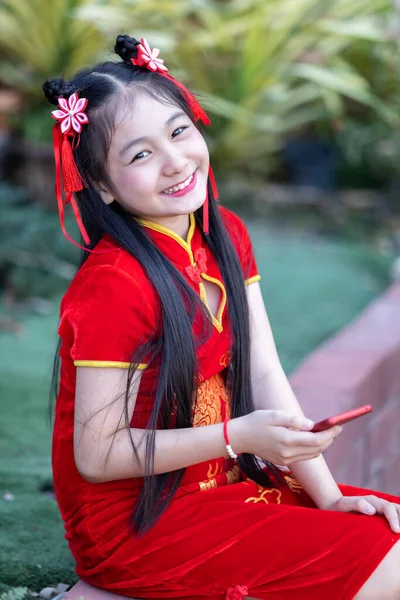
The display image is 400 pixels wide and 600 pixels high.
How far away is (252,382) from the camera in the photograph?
1958 millimetres

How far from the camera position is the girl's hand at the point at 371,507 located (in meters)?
1.64

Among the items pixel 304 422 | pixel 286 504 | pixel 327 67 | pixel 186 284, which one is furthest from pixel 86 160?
pixel 327 67

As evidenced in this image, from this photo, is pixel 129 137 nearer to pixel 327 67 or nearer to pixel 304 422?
pixel 304 422

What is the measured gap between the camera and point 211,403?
183cm

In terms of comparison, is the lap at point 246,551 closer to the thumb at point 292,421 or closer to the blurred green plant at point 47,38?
the thumb at point 292,421

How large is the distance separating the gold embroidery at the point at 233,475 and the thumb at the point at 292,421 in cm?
32

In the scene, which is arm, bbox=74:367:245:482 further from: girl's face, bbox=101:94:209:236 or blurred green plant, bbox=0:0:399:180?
blurred green plant, bbox=0:0:399:180

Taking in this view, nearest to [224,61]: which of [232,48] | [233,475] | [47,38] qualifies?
[232,48]

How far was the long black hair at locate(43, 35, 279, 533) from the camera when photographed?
167 cm

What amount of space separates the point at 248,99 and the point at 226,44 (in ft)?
1.13

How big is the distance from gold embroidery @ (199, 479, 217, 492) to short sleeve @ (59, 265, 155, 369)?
0.94 feet

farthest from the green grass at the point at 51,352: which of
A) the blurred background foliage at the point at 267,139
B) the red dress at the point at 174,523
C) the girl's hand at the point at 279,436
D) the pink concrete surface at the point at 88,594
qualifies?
the girl's hand at the point at 279,436

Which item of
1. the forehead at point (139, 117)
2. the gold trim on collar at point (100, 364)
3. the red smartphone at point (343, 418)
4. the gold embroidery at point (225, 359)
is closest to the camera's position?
the red smartphone at point (343, 418)

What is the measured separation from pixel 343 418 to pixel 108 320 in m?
0.44
